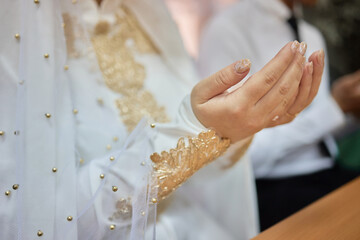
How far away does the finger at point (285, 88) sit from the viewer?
0.43m

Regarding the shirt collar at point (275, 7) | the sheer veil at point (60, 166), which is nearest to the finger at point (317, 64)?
the sheer veil at point (60, 166)

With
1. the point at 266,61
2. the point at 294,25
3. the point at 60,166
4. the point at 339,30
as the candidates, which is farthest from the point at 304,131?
the point at 339,30

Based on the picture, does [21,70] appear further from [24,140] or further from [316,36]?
[316,36]

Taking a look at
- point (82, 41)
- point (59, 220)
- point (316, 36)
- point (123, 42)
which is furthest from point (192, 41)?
point (59, 220)

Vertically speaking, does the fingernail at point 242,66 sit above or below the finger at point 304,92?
above

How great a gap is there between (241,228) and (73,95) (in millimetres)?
443

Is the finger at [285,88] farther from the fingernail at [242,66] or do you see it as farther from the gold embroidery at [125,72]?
the gold embroidery at [125,72]

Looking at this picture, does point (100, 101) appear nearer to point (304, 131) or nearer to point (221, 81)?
point (221, 81)

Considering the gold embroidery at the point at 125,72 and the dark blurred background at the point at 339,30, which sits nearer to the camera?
the gold embroidery at the point at 125,72

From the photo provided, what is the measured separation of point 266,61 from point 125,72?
1.77ft

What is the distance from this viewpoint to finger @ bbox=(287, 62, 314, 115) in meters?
0.45

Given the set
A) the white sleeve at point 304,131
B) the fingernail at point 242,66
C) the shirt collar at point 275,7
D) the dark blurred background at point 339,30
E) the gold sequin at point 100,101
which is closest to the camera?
the fingernail at point 242,66

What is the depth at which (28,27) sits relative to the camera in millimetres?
457

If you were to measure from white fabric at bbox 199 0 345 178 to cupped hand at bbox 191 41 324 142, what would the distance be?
1.36 feet
